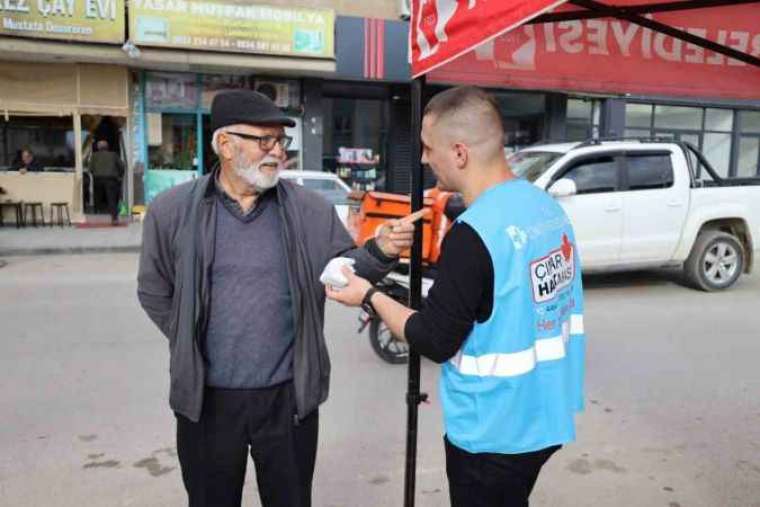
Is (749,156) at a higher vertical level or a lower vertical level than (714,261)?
higher

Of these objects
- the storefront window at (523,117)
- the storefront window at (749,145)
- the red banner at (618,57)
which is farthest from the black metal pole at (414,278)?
the storefront window at (749,145)

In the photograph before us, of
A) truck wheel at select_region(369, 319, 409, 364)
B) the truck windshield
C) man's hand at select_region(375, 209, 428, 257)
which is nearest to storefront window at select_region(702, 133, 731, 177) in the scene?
the truck windshield

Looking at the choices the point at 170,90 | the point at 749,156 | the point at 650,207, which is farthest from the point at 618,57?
the point at 749,156

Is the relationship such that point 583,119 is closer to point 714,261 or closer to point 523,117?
point 523,117

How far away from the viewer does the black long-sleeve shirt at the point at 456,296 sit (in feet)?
6.12

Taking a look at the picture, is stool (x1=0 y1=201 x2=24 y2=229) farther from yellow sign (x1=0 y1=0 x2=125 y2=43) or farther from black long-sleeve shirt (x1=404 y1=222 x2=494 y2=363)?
black long-sleeve shirt (x1=404 y1=222 x2=494 y2=363)

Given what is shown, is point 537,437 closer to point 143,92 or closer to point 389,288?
point 389,288

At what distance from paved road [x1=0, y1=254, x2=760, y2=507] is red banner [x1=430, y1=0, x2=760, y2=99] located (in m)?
2.10

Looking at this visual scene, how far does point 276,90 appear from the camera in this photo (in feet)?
54.7

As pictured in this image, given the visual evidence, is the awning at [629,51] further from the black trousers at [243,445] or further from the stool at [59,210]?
the stool at [59,210]

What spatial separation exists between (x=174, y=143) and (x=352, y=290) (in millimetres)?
15552

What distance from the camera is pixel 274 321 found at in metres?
2.39

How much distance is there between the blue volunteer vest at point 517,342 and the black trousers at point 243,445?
2.03 ft

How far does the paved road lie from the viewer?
3645 millimetres
